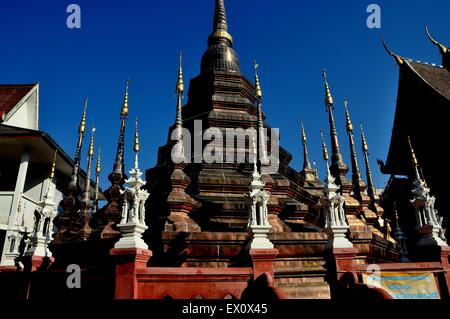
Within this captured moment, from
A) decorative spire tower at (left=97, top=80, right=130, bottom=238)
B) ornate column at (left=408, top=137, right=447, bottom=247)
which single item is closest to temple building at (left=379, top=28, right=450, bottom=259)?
ornate column at (left=408, top=137, right=447, bottom=247)

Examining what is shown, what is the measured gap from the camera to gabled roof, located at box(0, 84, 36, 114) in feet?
73.3

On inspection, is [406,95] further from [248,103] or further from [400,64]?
[248,103]

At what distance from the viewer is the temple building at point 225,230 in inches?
282

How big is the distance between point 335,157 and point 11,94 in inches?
891

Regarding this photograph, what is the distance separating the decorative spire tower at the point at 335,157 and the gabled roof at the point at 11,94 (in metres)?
19.8

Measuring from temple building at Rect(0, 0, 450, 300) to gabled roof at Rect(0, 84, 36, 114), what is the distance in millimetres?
7342

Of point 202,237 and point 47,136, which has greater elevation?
point 47,136

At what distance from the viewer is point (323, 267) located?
32.8 feet

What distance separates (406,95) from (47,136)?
2369 centimetres

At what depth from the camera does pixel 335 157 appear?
14219mm

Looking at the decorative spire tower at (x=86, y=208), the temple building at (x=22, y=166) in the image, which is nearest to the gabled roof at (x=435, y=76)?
the decorative spire tower at (x=86, y=208)

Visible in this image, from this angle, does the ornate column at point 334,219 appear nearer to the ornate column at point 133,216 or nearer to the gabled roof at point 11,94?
the ornate column at point 133,216

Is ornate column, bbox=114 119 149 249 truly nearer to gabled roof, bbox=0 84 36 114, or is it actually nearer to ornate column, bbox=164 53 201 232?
ornate column, bbox=164 53 201 232
